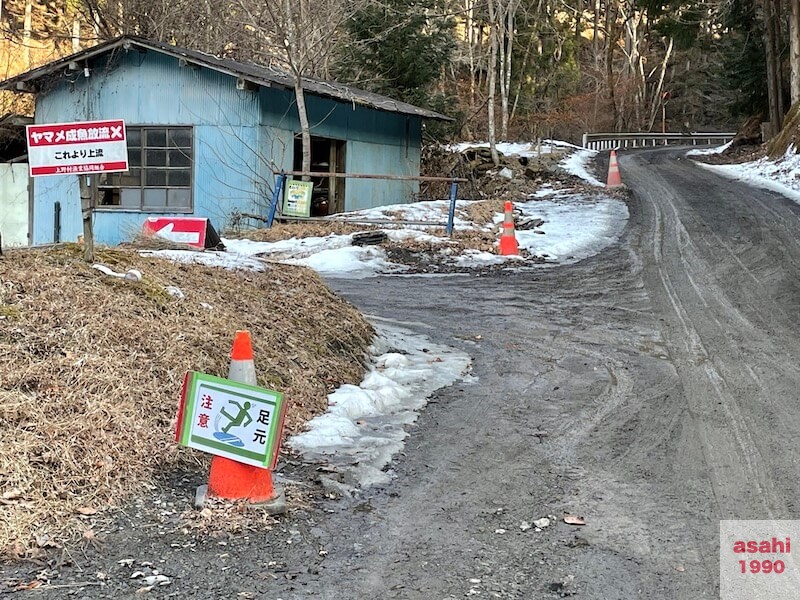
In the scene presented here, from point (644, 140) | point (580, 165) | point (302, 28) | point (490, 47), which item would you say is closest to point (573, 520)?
point (302, 28)

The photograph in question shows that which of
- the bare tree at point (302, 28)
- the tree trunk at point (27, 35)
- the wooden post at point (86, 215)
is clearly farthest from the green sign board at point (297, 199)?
the tree trunk at point (27, 35)

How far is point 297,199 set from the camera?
1705cm

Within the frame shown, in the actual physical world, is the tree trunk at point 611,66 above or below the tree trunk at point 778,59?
above

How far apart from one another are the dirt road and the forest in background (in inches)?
440

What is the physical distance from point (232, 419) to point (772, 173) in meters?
22.3

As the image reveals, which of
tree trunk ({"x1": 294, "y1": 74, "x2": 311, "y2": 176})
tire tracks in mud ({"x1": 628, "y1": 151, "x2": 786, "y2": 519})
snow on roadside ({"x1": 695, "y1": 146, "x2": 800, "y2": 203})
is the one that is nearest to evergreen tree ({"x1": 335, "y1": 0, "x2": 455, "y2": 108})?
tree trunk ({"x1": 294, "y1": 74, "x2": 311, "y2": 176})

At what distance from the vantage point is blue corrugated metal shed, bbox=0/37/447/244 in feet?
59.6

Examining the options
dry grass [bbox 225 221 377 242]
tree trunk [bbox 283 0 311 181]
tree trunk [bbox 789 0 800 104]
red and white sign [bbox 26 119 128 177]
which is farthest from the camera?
tree trunk [bbox 789 0 800 104]

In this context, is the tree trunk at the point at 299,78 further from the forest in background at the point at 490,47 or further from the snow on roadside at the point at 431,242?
the snow on roadside at the point at 431,242

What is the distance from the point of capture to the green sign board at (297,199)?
16953mm

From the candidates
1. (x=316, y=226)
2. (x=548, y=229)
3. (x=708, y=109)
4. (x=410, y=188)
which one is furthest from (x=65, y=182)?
(x=708, y=109)

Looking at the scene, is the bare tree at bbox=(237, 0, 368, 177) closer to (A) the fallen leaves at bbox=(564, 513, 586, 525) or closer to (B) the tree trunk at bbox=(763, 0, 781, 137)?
(A) the fallen leaves at bbox=(564, 513, 586, 525)

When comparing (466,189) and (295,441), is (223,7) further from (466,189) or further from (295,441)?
(295,441)

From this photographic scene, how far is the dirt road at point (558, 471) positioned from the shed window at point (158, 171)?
956cm
